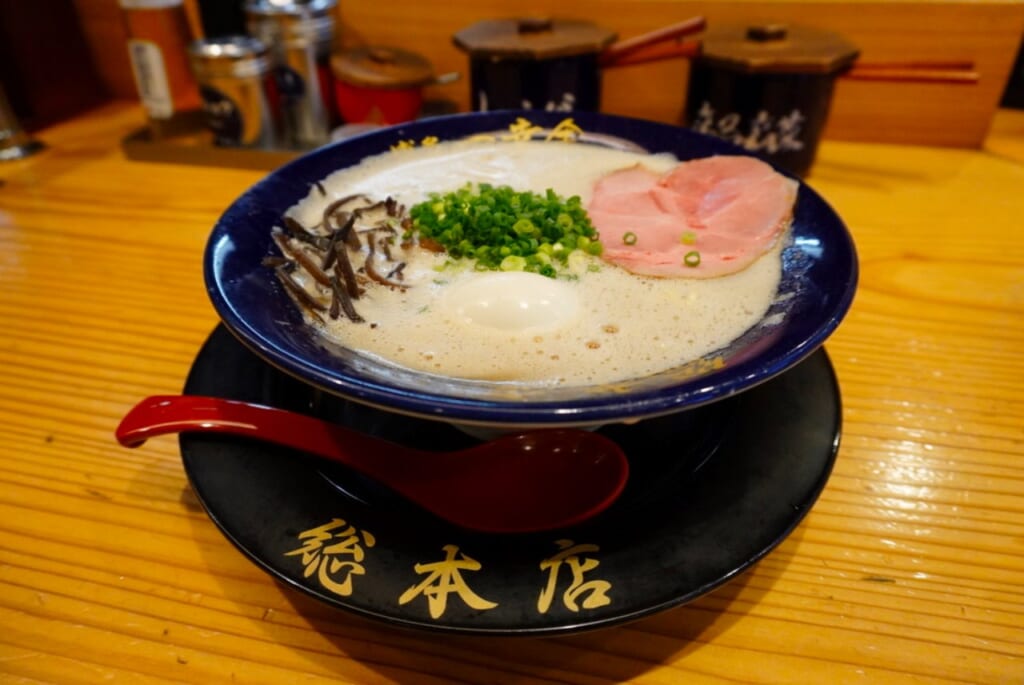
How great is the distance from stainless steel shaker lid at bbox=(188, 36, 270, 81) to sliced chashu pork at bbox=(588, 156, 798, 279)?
1324mm

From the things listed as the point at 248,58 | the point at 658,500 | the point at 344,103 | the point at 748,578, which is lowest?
the point at 748,578

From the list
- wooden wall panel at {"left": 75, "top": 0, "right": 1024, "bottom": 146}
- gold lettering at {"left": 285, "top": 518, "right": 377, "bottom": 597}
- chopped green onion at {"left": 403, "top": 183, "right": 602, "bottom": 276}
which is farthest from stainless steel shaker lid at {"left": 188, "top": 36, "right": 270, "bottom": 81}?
gold lettering at {"left": 285, "top": 518, "right": 377, "bottom": 597}

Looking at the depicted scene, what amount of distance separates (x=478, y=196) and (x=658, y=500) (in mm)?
741

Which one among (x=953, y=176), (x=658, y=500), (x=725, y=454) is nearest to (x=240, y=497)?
(x=658, y=500)

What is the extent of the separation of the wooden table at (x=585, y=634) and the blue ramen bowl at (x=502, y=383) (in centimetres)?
33

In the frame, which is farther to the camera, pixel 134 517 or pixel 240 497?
pixel 134 517

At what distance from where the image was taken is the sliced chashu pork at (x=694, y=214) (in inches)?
47.8

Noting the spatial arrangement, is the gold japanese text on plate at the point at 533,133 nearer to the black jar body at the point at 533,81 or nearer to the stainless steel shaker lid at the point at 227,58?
the black jar body at the point at 533,81

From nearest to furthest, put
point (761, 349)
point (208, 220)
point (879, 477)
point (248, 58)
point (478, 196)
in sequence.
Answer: point (761, 349) < point (879, 477) < point (478, 196) < point (208, 220) < point (248, 58)

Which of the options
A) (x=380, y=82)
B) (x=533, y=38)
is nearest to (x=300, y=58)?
(x=380, y=82)

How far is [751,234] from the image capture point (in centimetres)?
124

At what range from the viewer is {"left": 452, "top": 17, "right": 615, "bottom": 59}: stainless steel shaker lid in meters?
1.93

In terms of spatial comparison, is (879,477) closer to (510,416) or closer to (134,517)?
(510,416)

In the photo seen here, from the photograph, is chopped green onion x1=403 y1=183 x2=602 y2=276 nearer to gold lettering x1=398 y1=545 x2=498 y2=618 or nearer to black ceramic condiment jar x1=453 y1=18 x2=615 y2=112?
gold lettering x1=398 y1=545 x2=498 y2=618
